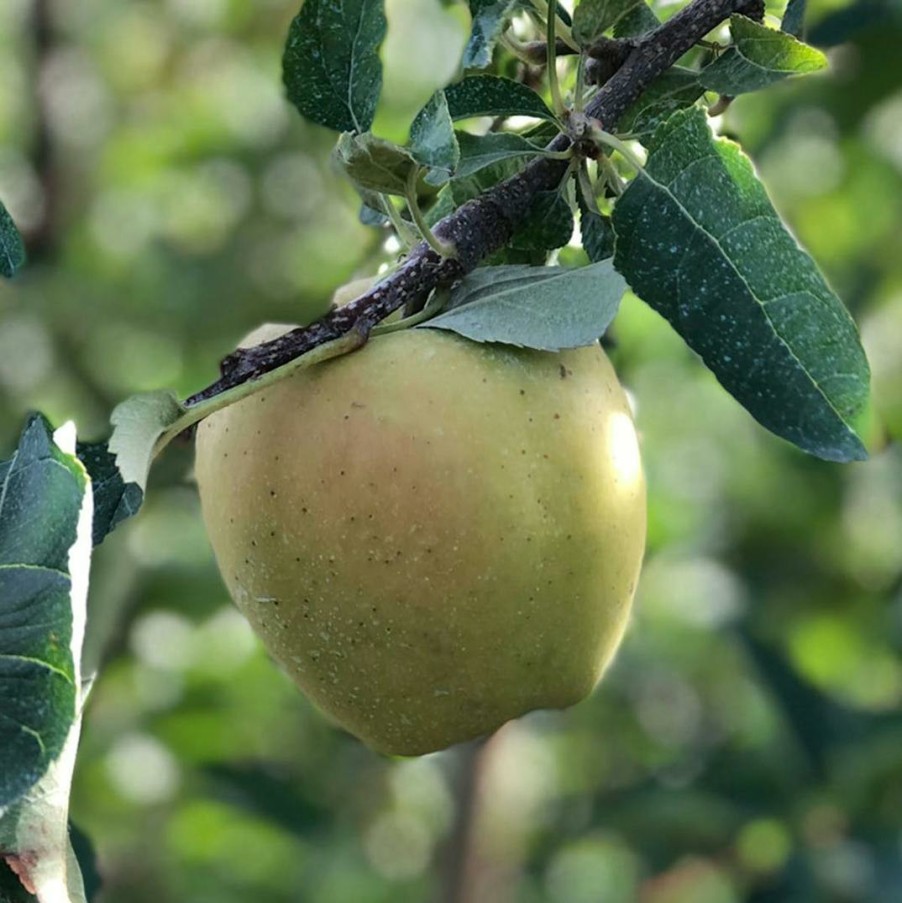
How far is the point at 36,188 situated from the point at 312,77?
1716 mm

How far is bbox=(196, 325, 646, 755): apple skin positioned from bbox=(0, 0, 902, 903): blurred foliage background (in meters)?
0.88

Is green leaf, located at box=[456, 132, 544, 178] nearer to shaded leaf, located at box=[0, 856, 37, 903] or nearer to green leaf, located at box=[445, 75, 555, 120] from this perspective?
green leaf, located at box=[445, 75, 555, 120]

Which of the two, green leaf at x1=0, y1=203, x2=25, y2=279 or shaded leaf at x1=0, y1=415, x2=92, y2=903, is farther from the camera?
green leaf at x1=0, y1=203, x2=25, y2=279

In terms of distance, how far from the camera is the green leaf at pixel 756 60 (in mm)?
692

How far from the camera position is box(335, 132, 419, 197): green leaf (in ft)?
2.06

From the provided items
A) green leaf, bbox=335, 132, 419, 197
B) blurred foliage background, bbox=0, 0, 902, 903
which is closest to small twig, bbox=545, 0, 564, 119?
green leaf, bbox=335, 132, 419, 197

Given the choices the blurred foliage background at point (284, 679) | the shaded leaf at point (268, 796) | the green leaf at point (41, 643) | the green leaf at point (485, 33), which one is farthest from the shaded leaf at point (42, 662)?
the shaded leaf at point (268, 796)

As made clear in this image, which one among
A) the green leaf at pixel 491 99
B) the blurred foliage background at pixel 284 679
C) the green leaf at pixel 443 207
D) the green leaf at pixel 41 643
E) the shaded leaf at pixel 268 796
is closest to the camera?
the green leaf at pixel 41 643

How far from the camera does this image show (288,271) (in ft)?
6.75

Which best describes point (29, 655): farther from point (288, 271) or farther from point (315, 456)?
point (288, 271)

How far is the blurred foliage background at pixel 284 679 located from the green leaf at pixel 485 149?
0.86 metres

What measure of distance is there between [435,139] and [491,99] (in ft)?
0.42

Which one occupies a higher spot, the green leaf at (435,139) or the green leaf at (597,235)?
the green leaf at (435,139)

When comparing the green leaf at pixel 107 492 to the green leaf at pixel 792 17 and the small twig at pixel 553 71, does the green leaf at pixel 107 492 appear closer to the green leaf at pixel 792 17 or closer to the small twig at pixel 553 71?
the small twig at pixel 553 71
